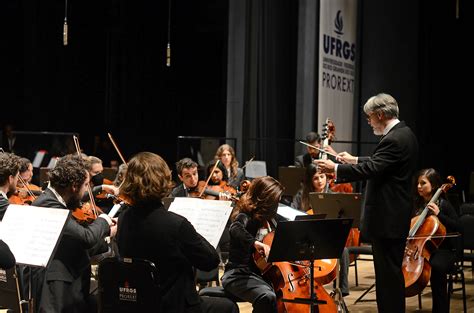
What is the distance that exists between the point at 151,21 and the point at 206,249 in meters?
11.5

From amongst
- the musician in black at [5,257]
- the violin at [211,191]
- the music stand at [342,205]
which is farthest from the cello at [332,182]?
the musician in black at [5,257]

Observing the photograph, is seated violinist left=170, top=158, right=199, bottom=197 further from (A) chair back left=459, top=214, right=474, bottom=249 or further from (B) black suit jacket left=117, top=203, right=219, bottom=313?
(B) black suit jacket left=117, top=203, right=219, bottom=313

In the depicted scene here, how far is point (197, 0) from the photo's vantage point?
14516 mm

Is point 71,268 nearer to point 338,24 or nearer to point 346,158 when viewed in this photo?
point 346,158

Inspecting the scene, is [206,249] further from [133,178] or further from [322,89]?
[322,89]

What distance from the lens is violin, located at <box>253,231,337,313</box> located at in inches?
175

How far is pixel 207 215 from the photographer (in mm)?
4246

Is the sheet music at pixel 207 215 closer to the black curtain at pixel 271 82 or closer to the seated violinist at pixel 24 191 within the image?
the seated violinist at pixel 24 191

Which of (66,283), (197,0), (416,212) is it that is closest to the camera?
(66,283)

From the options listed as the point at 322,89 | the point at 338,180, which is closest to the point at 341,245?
the point at 338,180

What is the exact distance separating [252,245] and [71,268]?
3.32 ft

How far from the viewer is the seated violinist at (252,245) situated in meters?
4.32

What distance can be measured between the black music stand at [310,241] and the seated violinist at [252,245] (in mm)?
184

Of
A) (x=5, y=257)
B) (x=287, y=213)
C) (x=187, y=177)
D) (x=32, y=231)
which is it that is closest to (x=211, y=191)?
(x=187, y=177)
